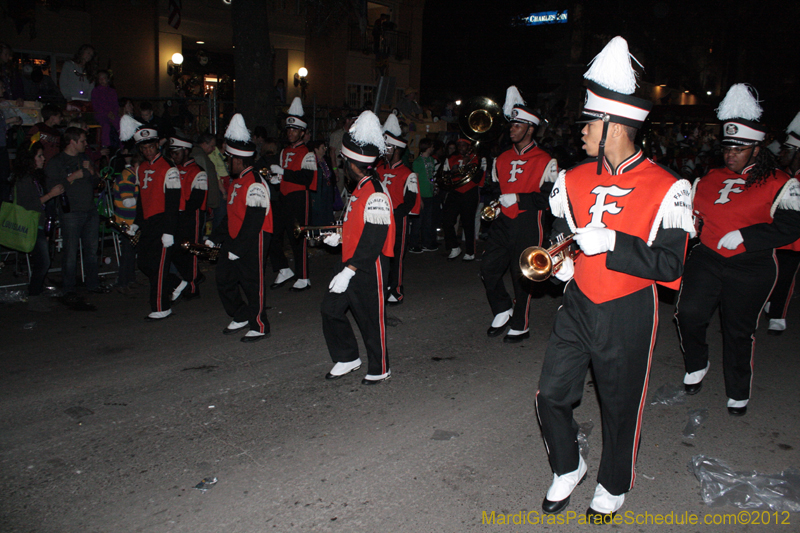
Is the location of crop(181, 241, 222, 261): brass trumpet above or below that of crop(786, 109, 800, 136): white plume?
below

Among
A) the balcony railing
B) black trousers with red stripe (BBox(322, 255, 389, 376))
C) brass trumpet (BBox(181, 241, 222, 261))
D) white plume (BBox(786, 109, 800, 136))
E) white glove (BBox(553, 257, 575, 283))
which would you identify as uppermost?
the balcony railing

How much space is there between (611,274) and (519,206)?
3.02 meters

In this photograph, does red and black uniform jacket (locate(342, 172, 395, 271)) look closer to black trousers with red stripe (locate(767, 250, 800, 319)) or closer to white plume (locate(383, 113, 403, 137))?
white plume (locate(383, 113, 403, 137))

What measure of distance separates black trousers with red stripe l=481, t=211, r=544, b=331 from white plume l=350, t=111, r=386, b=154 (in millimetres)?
1779

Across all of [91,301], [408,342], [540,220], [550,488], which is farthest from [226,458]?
[91,301]

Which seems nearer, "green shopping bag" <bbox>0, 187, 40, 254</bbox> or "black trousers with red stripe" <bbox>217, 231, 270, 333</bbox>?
"black trousers with red stripe" <bbox>217, 231, 270, 333</bbox>

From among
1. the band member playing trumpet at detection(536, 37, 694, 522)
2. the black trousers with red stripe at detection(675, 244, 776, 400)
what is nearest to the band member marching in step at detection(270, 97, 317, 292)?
the black trousers with red stripe at detection(675, 244, 776, 400)

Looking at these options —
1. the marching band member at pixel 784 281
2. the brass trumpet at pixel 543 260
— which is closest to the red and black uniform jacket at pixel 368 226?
the brass trumpet at pixel 543 260

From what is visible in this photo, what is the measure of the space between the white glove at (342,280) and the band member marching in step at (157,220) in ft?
9.24

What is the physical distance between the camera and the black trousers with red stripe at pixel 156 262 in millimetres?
6883

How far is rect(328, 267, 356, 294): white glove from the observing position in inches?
192

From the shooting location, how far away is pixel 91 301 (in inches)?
301

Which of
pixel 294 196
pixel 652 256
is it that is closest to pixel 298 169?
pixel 294 196

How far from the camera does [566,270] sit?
135 inches
